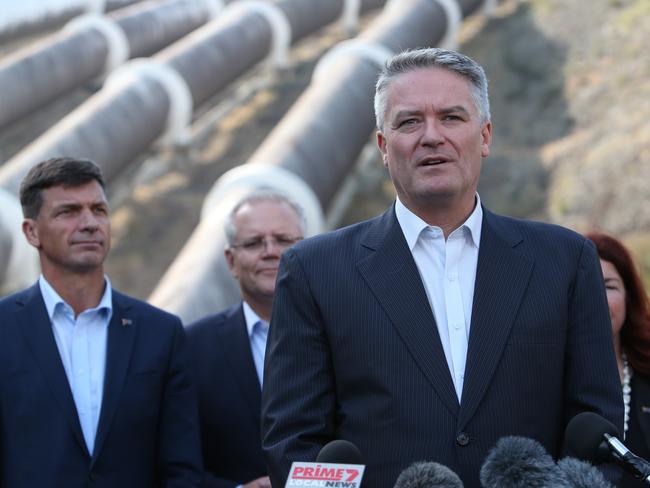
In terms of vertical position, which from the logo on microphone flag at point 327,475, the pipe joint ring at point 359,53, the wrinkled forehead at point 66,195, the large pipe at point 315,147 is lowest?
the logo on microphone flag at point 327,475

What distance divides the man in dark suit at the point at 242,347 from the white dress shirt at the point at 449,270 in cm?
146

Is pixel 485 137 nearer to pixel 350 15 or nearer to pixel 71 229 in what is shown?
pixel 71 229

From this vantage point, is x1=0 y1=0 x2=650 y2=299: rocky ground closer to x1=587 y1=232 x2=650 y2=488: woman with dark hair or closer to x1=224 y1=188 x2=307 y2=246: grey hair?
x1=587 y1=232 x2=650 y2=488: woman with dark hair

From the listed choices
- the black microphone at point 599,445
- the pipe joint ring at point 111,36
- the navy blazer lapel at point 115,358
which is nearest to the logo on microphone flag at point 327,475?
the black microphone at point 599,445

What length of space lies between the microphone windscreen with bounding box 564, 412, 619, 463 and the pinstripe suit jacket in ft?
0.85

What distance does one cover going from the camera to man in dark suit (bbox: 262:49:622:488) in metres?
2.32

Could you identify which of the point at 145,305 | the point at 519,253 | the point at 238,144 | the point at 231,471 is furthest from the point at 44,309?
the point at 238,144

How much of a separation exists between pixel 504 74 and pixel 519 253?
16.6 metres

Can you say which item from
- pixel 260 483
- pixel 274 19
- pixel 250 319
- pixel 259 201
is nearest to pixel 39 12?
pixel 274 19

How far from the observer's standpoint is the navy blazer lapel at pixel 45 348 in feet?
11.2

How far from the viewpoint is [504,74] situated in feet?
61.2

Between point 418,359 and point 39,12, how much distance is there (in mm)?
19919

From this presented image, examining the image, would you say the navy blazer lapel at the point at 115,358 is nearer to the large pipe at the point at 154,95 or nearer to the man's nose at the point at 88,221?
the man's nose at the point at 88,221

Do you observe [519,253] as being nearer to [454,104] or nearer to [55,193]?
[454,104]
